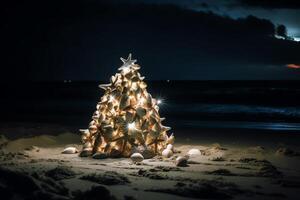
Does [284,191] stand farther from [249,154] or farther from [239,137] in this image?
[239,137]

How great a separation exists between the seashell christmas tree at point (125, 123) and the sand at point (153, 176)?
0.31m

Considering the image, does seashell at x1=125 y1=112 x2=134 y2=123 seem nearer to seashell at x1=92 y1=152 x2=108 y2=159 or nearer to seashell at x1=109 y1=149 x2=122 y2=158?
seashell at x1=109 y1=149 x2=122 y2=158

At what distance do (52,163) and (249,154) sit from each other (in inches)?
134

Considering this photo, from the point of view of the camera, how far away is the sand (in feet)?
15.9

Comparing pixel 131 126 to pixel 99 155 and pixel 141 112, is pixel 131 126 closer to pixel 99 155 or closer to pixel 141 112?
pixel 141 112

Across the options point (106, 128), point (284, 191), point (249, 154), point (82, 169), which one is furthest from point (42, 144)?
point (284, 191)

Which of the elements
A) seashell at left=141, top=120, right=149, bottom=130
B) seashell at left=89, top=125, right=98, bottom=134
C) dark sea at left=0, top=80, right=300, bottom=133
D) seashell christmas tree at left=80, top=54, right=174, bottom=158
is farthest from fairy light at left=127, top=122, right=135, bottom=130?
dark sea at left=0, top=80, right=300, bottom=133

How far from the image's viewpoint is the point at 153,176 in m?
6.07

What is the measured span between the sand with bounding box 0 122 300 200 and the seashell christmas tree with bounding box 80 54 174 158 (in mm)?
307

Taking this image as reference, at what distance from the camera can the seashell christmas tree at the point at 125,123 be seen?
7738 mm

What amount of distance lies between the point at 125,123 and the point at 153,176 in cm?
→ 181

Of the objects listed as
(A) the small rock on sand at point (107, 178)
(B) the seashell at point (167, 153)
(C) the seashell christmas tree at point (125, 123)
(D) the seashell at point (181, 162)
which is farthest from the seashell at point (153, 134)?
(A) the small rock on sand at point (107, 178)

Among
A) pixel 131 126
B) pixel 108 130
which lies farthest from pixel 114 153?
pixel 131 126

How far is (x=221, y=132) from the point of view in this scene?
12469mm
